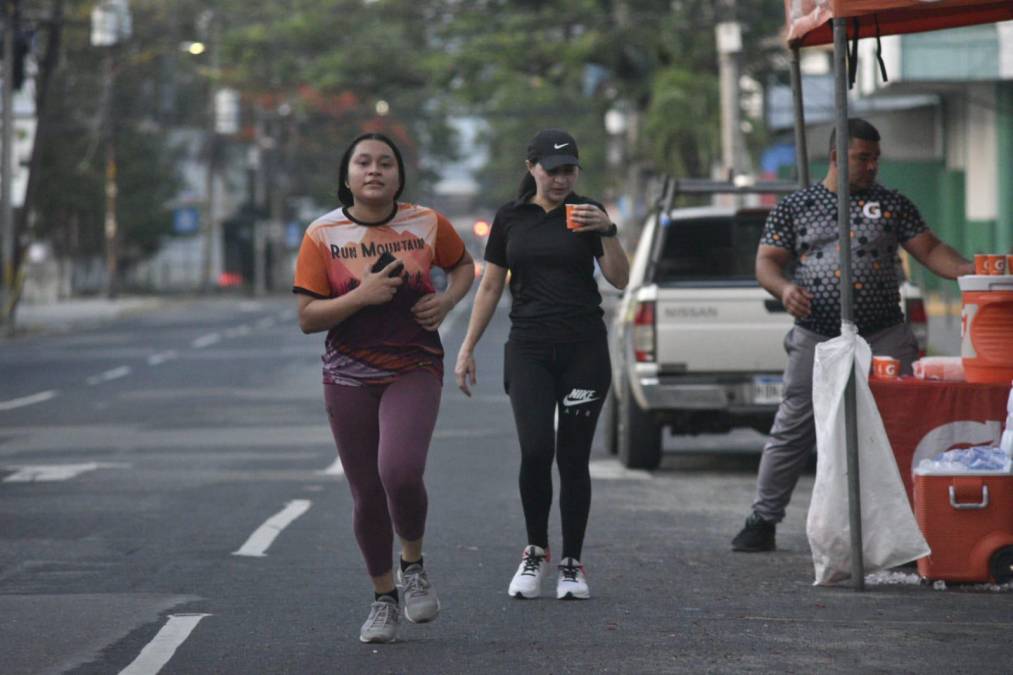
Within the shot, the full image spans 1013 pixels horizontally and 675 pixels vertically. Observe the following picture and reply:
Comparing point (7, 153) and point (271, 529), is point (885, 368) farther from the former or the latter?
point (7, 153)

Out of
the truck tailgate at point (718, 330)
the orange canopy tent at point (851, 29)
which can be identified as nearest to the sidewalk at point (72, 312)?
the truck tailgate at point (718, 330)

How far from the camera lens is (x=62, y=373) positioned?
90.8 ft

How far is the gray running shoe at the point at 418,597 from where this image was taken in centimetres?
755

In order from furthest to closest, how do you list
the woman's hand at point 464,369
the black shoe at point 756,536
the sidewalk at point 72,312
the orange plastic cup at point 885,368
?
the sidewalk at point 72,312 → the black shoe at point 756,536 → the orange plastic cup at point 885,368 → the woman's hand at point 464,369

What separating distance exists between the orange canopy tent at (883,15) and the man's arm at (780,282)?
1.01 m

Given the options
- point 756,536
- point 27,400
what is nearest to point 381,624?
point 756,536

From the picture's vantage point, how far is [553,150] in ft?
27.3

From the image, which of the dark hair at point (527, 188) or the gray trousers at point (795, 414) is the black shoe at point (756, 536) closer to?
the gray trousers at point (795, 414)

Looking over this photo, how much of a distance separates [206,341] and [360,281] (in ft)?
99.2

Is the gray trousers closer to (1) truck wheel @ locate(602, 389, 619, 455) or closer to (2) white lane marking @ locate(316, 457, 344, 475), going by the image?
(2) white lane marking @ locate(316, 457, 344, 475)

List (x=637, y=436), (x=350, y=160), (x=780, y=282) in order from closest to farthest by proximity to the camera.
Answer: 1. (x=350, y=160)
2. (x=780, y=282)
3. (x=637, y=436)

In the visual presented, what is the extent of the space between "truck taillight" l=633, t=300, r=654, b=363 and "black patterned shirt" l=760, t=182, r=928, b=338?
3947 mm

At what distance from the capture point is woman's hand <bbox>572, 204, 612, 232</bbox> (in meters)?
8.14

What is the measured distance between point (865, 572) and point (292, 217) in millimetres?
95453
